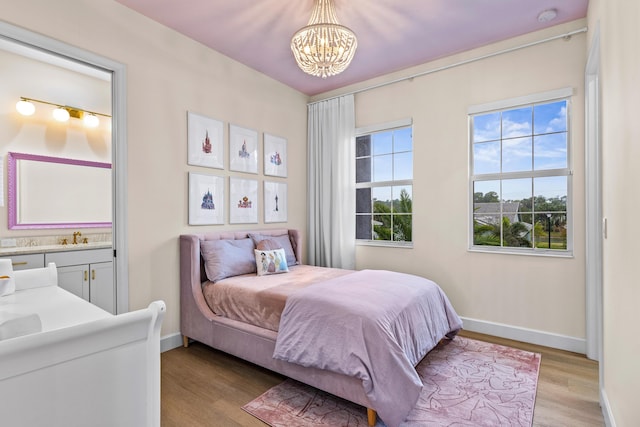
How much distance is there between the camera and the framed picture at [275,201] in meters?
3.92

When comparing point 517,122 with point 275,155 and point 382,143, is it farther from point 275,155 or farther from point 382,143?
point 275,155

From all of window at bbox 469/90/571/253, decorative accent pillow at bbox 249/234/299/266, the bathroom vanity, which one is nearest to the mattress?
decorative accent pillow at bbox 249/234/299/266

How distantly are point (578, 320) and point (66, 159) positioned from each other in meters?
5.17

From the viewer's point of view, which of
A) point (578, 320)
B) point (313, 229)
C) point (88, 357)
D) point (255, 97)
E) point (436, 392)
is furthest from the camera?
point (313, 229)

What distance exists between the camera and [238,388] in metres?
2.26

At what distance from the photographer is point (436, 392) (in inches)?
85.7

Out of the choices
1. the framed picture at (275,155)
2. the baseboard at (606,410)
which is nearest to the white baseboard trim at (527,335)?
the baseboard at (606,410)

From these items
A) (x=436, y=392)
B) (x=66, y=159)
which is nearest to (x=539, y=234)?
(x=436, y=392)

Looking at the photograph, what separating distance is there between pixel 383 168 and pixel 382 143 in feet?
1.00

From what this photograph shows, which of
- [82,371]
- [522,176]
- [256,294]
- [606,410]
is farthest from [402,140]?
[82,371]

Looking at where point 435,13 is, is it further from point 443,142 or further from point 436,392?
point 436,392

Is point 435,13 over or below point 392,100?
over

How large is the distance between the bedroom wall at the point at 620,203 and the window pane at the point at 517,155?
3.74ft

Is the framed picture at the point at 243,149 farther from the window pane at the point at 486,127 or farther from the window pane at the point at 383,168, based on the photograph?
the window pane at the point at 486,127
